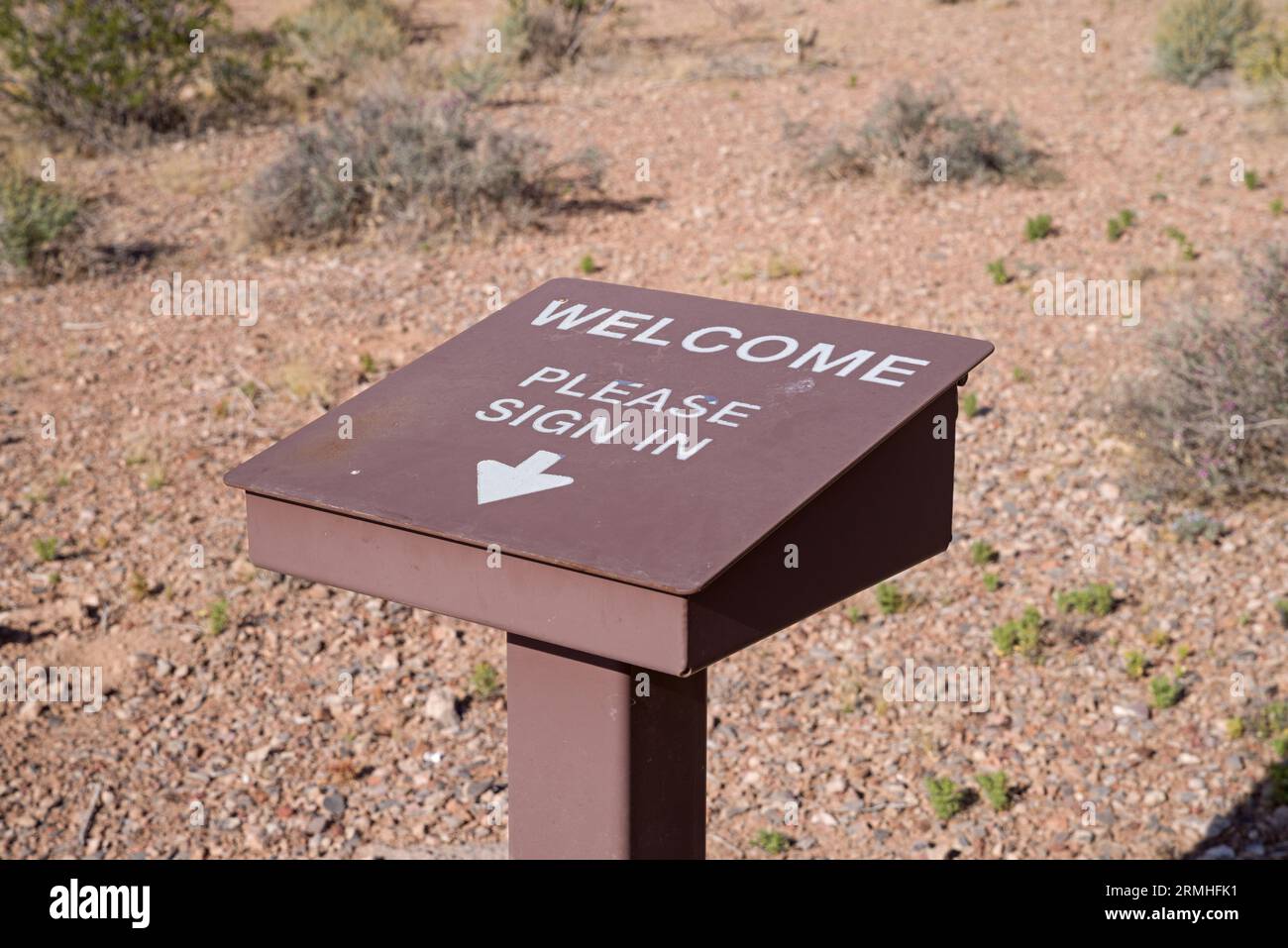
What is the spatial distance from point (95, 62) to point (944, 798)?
969 cm

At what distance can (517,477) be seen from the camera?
219 cm

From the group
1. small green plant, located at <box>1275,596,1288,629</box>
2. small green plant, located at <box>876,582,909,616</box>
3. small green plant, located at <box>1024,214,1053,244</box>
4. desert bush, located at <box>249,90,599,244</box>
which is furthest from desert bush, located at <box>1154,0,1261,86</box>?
small green plant, located at <box>876,582,909,616</box>

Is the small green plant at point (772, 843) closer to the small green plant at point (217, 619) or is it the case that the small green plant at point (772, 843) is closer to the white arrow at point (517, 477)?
the small green plant at point (217, 619)

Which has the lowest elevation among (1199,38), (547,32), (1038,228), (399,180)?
(1038,228)

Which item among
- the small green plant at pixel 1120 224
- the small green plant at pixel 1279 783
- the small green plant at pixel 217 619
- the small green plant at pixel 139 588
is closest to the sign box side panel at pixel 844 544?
the small green plant at pixel 1279 783

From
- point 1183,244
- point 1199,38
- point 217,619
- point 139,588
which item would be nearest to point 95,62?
point 139,588

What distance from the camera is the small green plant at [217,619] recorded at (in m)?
5.66

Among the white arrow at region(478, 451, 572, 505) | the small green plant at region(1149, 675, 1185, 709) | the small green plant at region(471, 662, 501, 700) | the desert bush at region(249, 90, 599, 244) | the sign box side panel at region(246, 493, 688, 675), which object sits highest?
the desert bush at region(249, 90, 599, 244)

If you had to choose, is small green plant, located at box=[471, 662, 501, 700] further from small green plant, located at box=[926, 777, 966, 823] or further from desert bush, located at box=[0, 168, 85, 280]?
desert bush, located at box=[0, 168, 85, 280]

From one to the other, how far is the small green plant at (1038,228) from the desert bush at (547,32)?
5.74 metres

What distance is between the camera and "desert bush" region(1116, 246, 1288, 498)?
612 centimetres

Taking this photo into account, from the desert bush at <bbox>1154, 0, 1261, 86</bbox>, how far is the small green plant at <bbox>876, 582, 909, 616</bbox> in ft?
24.6

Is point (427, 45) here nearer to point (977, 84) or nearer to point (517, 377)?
point (977, 84)

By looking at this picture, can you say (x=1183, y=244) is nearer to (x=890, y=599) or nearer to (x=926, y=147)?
(x=926, y=147)
